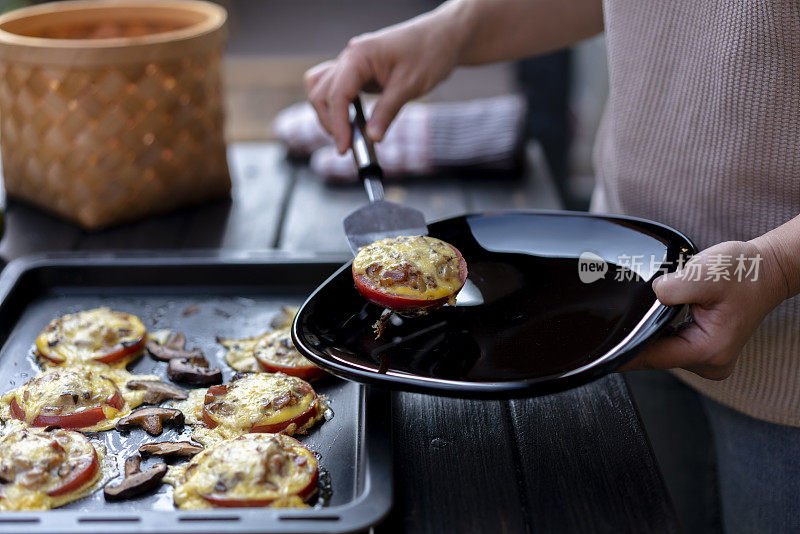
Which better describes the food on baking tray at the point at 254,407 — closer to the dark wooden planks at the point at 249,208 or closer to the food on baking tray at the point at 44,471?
the food on baking tray at the point at 44,471

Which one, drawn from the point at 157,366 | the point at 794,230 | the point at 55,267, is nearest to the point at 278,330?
the point at 157,366

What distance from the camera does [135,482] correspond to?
0.93 meters

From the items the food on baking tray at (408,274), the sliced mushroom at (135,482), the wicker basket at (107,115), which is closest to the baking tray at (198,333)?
the sliced mushroom at (135,482)

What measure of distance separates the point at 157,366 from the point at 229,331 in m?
0.13

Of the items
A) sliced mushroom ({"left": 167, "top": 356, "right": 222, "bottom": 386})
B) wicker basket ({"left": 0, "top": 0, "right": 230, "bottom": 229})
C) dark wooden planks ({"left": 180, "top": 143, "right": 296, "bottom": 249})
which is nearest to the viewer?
sliced mushroom ({"left": 167, "top": 356, "right": 222, "bottom": 386})

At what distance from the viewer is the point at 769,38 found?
44.3 inches

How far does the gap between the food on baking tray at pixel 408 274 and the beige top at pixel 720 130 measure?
1.32 ft

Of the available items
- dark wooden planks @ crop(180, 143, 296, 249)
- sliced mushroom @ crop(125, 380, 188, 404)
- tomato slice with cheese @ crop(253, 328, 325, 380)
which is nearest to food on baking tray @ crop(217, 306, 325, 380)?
tomato slice with cheese @ crop(253, 328, 325, 380)

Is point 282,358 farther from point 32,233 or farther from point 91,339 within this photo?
point 32,233

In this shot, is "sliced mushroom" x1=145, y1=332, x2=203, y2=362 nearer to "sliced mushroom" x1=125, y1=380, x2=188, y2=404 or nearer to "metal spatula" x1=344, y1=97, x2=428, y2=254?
"sliced mushroom" x1=125, y1=380, x2=188, y2=404

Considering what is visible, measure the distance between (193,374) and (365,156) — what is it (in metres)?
0.48

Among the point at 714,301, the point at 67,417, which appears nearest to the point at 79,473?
the point at 67,417

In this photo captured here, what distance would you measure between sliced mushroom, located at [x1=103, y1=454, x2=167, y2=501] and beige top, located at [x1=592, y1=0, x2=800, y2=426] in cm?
88

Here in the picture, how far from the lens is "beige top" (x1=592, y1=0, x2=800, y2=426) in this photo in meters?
1.15
